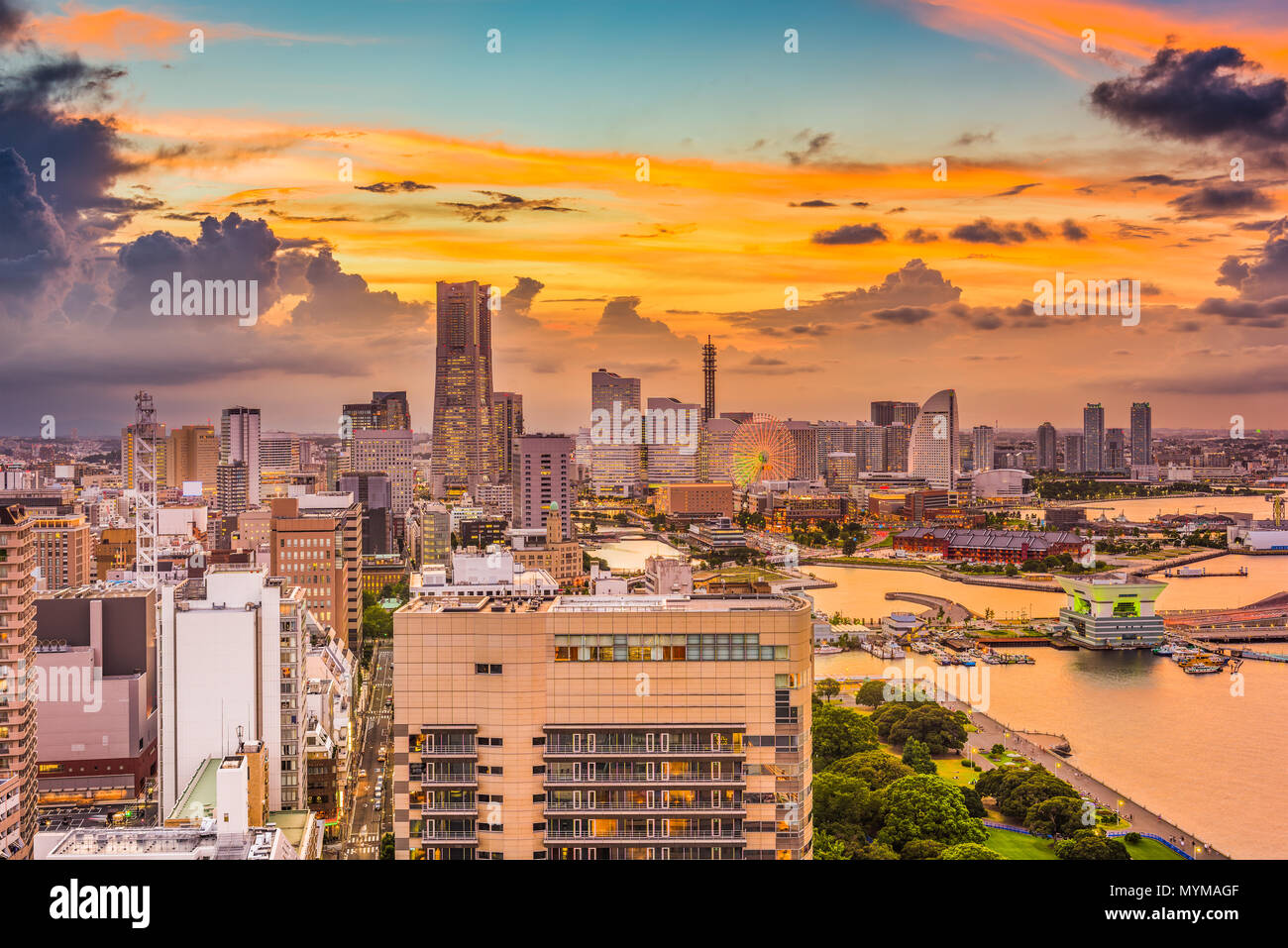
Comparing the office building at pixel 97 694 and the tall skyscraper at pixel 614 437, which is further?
the tall skyscraper at pixel 614 437

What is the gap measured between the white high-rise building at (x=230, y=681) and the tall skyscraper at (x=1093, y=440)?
55.3 feet

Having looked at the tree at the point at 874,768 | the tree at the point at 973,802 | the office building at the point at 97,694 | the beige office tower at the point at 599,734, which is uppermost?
the beige office tower at the point at 599,734

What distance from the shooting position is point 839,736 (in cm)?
759

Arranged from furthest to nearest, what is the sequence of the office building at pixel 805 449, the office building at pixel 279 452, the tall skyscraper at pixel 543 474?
the office building at pixel 805 449
the tall skyscraper at pixel 543 474
the office building at pixel 279 452

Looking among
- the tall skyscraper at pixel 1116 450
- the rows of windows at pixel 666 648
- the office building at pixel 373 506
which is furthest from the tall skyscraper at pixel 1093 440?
the rows of windows at pixel 666 648

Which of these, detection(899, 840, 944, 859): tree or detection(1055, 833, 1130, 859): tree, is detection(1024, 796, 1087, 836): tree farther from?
detection(899, 840, 944, 859): tree

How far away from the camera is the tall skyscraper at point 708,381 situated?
68.2ft

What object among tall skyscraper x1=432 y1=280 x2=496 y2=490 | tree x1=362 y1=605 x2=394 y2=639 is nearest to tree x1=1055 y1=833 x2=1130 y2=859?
tree x1=362 y1=605 x2=394 y2=639

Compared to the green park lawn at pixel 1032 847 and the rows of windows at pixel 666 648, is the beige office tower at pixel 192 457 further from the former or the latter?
the rows of windows at pixel 666 648

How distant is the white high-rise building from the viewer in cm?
598

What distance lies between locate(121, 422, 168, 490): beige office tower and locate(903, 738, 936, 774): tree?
19.7 ft

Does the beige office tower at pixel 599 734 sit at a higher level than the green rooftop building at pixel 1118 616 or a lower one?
higher

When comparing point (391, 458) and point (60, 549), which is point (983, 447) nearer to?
→ point (391, 458)
